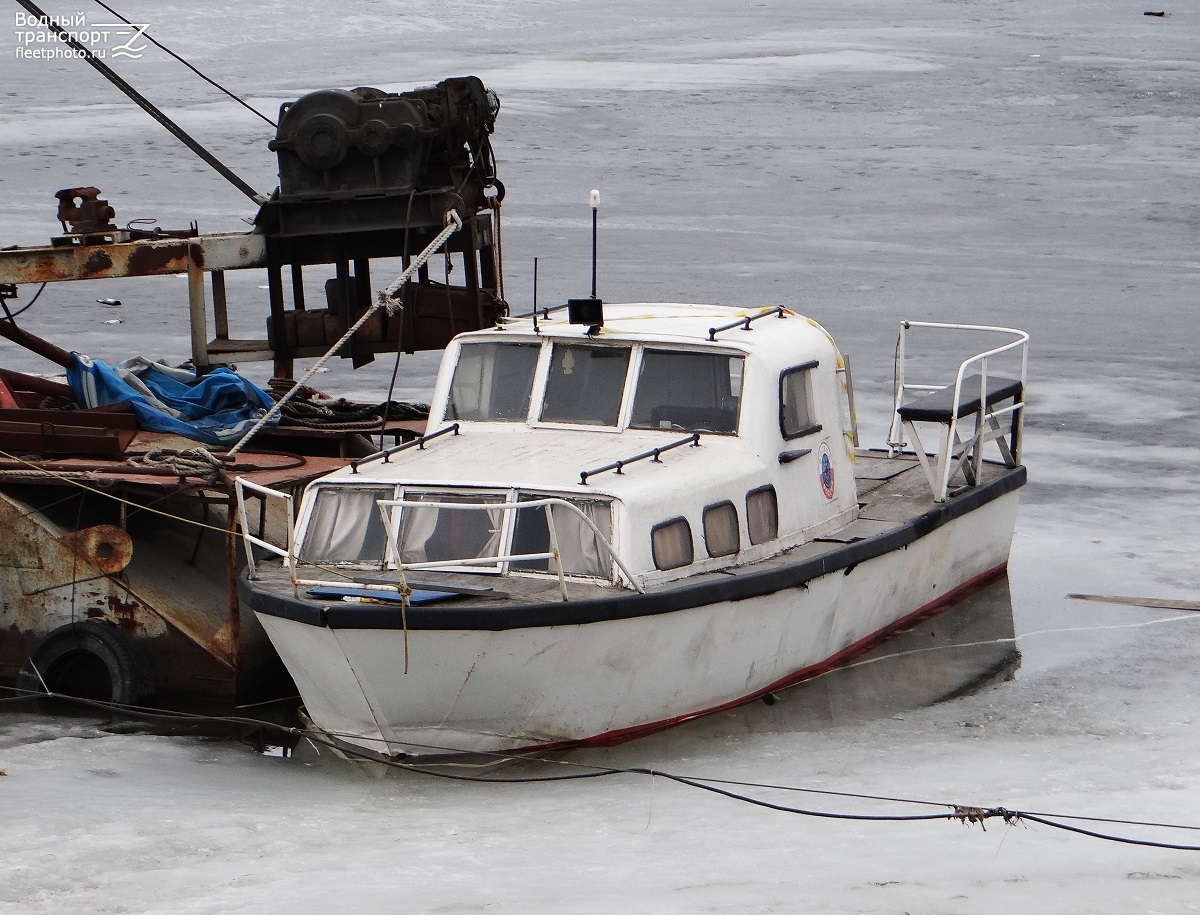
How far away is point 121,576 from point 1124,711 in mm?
5197

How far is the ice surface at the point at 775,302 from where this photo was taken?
7.02 m

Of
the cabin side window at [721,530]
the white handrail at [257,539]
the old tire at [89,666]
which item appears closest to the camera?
the white handrail at [257,539]

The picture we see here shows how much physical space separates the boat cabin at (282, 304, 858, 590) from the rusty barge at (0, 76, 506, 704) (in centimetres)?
73

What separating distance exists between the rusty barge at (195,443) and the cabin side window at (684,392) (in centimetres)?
154

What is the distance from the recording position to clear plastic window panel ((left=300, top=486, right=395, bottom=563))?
336 inches

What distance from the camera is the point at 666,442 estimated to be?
360 inches

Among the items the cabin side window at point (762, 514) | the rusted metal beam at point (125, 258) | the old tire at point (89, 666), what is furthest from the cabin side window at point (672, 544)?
the rusted metal beam at point (125, 258)

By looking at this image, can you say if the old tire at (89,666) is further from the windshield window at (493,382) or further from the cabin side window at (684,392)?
the cabin side window at (684,392)

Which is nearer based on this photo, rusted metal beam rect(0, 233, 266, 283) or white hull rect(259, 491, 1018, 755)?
white hull rect(259, 491, 1018, 755)

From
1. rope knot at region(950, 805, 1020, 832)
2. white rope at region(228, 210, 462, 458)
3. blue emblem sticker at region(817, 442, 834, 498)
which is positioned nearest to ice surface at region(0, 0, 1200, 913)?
rope knot at region(950, 805, 1020, 832)

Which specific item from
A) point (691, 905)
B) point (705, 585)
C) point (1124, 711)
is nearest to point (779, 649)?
point (705, 585)

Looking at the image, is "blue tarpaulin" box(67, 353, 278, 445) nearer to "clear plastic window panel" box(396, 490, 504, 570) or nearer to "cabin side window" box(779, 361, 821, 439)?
"clear plastic window panel" box(396, 490, 504, 570)

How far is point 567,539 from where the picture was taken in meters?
8.34

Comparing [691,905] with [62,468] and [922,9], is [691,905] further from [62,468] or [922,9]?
[922,9]
